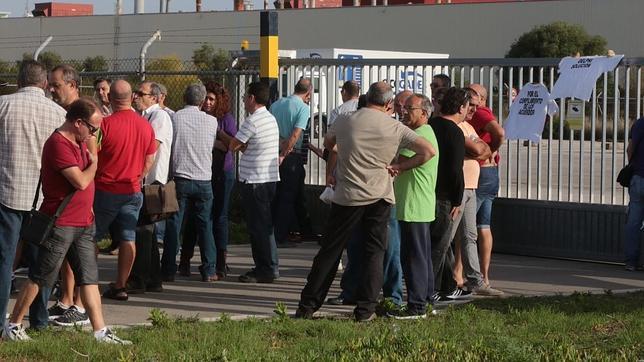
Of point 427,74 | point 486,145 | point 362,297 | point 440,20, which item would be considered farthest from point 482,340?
point 440,20

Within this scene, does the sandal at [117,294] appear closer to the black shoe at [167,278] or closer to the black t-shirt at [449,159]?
the black shoe at [167,278]

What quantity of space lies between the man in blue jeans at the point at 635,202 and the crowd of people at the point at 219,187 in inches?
68.1

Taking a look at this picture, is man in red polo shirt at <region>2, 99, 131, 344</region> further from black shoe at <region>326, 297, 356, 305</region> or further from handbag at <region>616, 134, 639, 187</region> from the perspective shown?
handbag at <region>616, 134, 639, 187</region>

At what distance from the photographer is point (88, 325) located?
30.1 ft

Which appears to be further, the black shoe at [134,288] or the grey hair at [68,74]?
the black shoe at [134,288]

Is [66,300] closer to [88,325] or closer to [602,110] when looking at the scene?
[88,325]

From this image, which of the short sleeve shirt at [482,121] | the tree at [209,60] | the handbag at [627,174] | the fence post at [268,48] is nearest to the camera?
the short sleeve shirt at [482,121]

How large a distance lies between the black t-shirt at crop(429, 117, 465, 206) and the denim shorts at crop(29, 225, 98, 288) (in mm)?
2982

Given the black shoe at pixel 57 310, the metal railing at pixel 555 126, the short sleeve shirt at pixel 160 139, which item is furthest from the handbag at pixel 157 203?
the metal railing at pixel 555 126

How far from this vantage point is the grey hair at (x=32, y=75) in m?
8.68

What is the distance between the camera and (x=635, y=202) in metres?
12.5

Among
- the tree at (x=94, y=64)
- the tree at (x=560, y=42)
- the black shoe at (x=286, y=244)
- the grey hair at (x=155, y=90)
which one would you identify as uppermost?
the tree at (x=560, y=42)

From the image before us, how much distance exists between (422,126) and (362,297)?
1.40 metres

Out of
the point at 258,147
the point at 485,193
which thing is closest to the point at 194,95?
the point at 258,147
